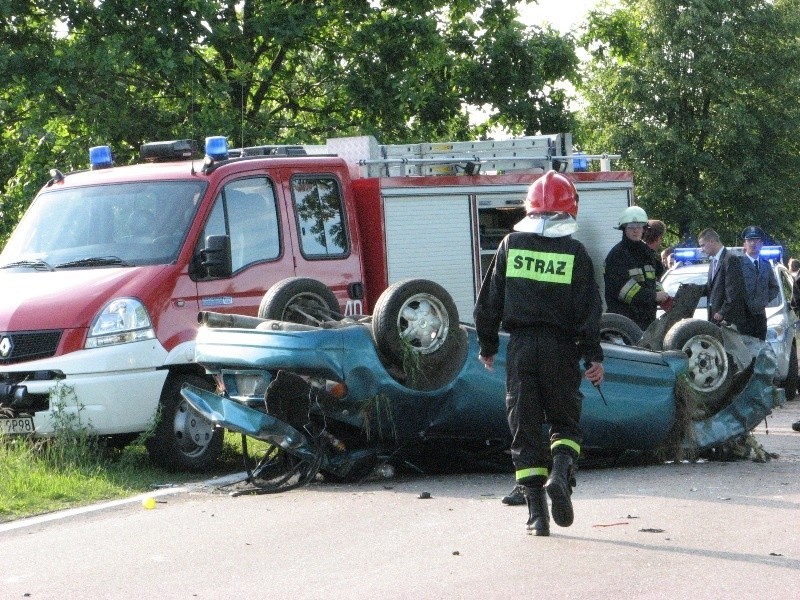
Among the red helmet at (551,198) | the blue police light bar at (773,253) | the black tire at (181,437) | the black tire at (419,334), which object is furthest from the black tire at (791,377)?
the red helmet at (551,198)

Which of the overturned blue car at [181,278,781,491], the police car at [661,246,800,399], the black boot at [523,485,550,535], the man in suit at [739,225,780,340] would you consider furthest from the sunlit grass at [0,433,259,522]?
the police car at [661,246,800,399]

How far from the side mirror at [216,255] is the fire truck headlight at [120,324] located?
0.63m

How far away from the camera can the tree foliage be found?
17.8 metres

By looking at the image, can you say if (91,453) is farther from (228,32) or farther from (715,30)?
(715,30)

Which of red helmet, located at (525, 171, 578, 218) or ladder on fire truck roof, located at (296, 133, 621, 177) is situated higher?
ladder on fire truck roof, located at (296, 133, 621, 177)

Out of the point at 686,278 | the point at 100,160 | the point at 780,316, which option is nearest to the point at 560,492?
the point at 100,160

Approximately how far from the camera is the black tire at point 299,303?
31.3 feet

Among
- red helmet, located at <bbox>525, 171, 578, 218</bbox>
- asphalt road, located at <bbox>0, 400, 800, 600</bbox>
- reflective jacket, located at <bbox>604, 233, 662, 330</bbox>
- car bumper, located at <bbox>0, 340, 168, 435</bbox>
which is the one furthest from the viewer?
reflective jacket, located at <bbox>604, 233, 662, 330</bbox>

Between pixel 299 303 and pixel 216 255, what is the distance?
841 mm

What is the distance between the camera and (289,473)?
900cm

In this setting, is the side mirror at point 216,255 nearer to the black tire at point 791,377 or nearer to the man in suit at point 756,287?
the man in suit at point 756,287

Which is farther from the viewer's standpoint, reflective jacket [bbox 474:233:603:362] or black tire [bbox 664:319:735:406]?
black tire [bbox 664:319:735:406]

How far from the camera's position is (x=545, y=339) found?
280 inches

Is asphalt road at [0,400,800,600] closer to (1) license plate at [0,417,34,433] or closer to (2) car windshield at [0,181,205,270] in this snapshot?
(1) license plate at [0,417,34,433]
